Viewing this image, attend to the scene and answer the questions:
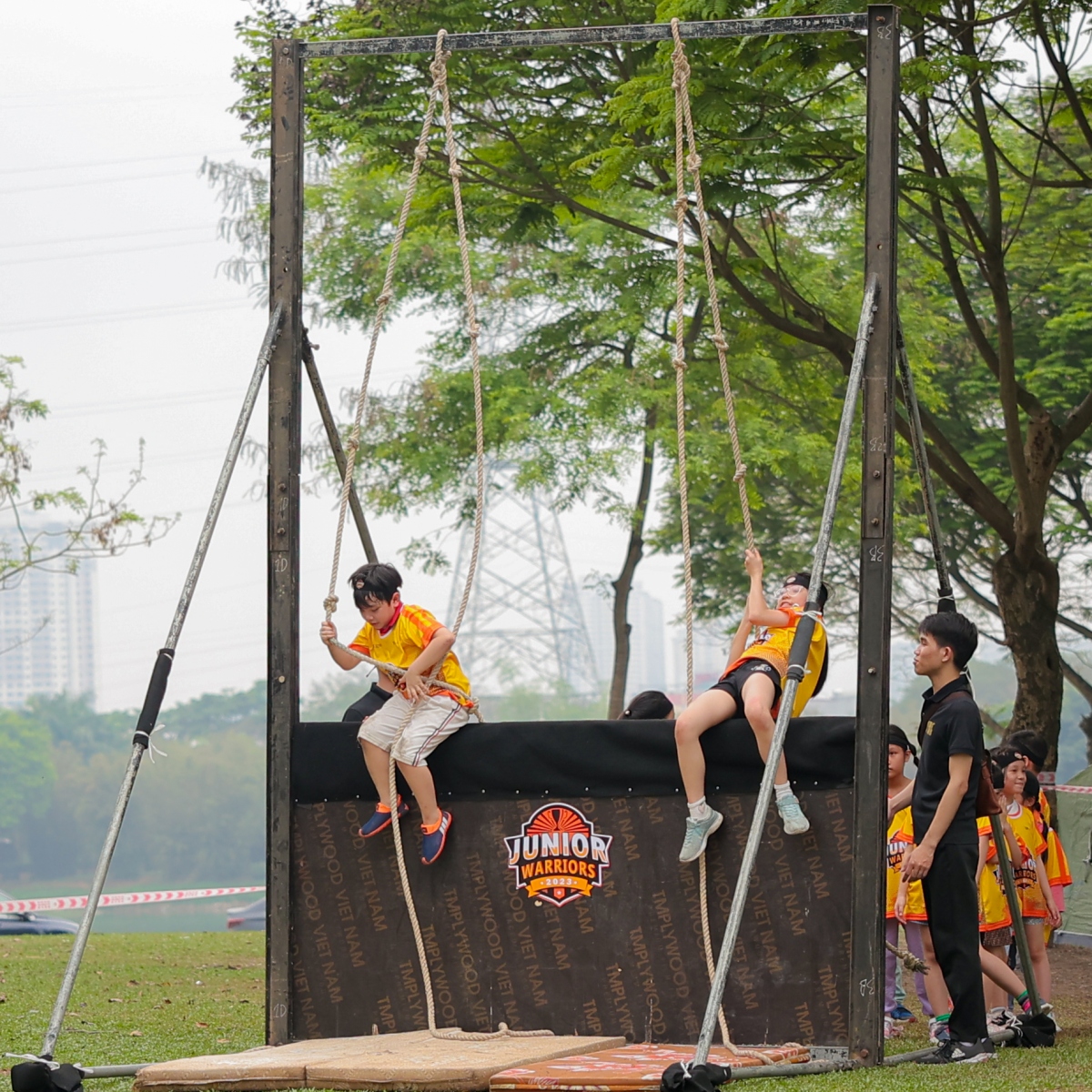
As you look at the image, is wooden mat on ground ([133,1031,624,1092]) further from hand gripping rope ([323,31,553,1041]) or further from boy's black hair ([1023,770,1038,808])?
boy's black hair ([1023,770,1038,808])

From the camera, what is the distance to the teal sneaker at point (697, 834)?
18.3 feet

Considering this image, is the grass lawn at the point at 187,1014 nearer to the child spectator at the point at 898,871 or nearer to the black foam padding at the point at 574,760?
the child spectator at the point at 898,871

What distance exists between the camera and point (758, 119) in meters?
10.0

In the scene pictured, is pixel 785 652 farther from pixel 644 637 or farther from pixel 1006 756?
pixel 644 637

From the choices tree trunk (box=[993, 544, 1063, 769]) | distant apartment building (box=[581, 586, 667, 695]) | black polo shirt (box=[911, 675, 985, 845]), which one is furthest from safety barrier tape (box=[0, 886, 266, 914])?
distant apartment building (box=[581, 586, 667, 695])

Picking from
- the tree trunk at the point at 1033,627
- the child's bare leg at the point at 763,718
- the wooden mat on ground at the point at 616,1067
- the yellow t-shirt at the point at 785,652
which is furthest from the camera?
the tree trunk at the point at 1033,627

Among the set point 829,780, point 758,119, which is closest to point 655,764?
point 829,780

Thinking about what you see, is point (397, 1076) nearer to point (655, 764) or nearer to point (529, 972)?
point (529, 972)

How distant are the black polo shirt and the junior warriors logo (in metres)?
1.21

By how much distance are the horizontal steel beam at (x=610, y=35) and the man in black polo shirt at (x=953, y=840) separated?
229 cm

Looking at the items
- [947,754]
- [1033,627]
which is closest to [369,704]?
[947,754]

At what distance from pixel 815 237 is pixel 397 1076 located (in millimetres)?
16468

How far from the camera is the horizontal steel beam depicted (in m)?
5.73

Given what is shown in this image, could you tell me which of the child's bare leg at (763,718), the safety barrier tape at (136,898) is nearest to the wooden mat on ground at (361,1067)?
the child's bare leg at (763,718)
